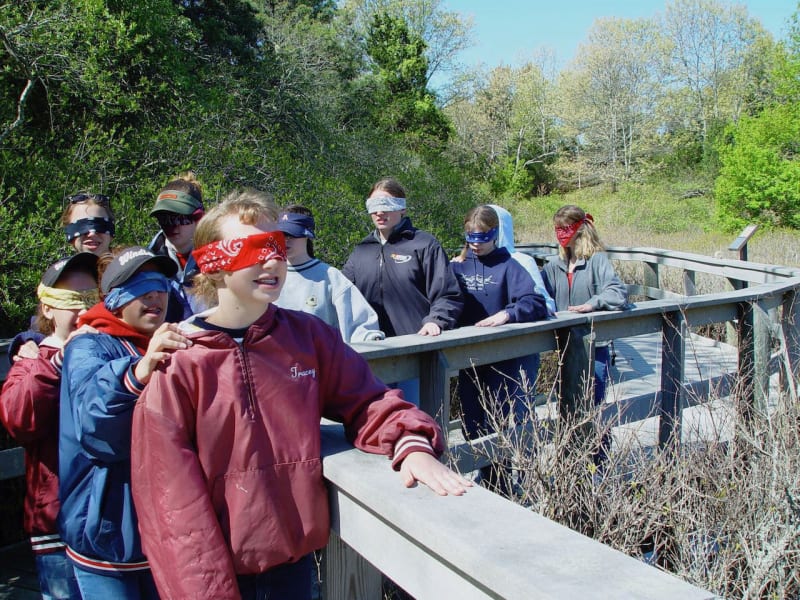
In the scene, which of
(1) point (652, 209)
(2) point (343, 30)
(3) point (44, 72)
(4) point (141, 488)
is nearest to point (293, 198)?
(3) point (44, 72)

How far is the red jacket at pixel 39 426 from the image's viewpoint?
2.52 meters

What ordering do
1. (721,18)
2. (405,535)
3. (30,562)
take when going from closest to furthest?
Result: (405,535) < (30,562) < (721,18)

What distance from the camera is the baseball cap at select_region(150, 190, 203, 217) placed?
11.6 feet

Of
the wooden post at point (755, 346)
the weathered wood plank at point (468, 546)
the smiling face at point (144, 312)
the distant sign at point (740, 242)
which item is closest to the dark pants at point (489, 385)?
the wooden post at point (755, 346)

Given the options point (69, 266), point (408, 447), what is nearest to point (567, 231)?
point (69, 266)

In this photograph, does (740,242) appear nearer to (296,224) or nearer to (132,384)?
(296,224)

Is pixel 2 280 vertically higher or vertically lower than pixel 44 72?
lower

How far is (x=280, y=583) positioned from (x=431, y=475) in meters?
0.58

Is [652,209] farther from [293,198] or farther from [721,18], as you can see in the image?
[293,198]

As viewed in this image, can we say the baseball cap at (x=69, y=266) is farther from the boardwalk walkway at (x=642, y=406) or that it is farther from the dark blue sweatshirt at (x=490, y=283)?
the dark blue sweatshirt at (x=490, y=283)

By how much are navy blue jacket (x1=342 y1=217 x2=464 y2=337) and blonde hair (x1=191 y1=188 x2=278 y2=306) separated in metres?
2.17

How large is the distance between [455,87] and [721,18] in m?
19.1

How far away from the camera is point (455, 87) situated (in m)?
46.4

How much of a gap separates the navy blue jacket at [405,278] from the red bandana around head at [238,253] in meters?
2.24
